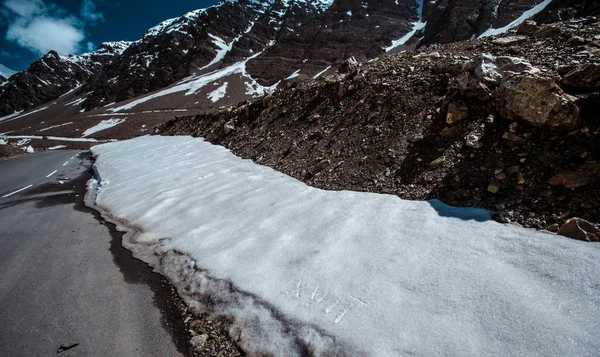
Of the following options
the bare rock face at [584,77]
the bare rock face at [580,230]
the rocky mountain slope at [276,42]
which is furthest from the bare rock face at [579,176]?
the rocky mountain slope at [276,42]

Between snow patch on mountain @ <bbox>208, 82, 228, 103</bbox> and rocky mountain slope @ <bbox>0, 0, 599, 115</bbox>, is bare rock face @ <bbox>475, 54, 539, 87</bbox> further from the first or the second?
snow patch on mountain @ <bbox>208, 82, 228, 103</bbox>

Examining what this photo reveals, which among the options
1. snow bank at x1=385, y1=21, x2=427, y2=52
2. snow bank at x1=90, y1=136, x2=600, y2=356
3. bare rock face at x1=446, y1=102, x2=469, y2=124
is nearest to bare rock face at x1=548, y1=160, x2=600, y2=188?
snow bank at x1=90, y1=136, x2=600, y2=356

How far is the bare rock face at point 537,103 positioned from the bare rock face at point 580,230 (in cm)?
183

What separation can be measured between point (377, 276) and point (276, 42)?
13364cm

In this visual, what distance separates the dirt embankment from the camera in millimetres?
4008

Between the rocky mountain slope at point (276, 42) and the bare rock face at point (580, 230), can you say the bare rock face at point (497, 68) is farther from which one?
the rocky mountain slope at point (276, 42)

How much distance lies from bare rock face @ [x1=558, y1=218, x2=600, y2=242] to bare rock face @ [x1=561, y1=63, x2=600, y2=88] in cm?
268

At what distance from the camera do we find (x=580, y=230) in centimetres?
324

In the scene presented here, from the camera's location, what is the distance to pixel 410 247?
3760mm

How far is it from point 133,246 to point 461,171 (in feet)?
20.5

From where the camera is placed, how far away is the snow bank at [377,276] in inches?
100

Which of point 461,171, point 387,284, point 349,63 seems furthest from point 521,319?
point 349,63

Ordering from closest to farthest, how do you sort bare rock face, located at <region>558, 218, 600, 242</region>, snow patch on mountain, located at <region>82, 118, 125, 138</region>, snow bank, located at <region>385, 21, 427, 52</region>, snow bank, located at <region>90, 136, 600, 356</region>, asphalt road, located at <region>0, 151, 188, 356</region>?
snow bank, located at <region>90, 136, 600, 356</region>
asphalt road, located at <region>0, 151, 188, 356</region>
bare rock face, located at <region>558, 218, 600, 242</region>
snow patch on mountain, located at <region>82, 118, 125, 138</region>
snow bank, located at <region>385, 21, 427, 52</region>

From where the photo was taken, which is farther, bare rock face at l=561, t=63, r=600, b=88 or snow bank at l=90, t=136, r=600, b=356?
bare rock face at l=561, t=63, r=600, b=88
